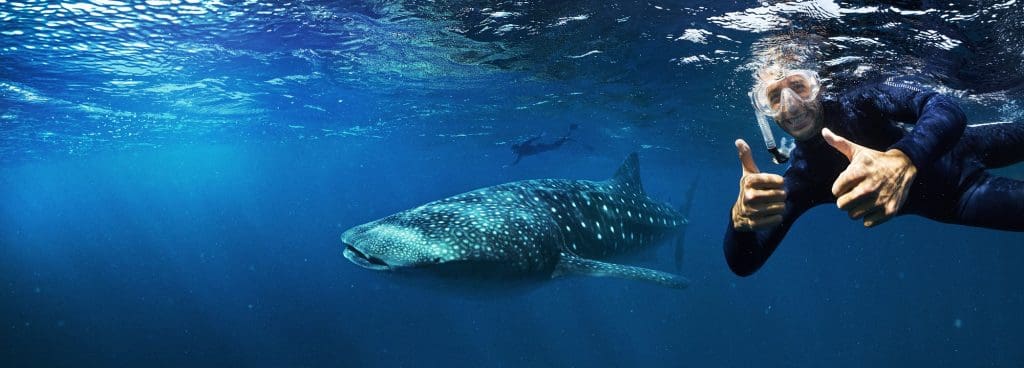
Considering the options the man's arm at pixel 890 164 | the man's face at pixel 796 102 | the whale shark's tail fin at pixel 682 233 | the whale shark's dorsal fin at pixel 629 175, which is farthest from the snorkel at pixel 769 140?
the whale shark's tail fin at pixel 682 233

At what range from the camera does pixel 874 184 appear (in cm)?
213

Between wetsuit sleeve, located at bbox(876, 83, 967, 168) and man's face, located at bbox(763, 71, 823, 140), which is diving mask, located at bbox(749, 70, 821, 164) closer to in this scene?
man's face, located at bbox(763, 71, 823, 140)

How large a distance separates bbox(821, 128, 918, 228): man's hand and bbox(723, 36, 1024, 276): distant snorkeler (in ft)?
1.02

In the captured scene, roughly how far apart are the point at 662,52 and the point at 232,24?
28.2 feet

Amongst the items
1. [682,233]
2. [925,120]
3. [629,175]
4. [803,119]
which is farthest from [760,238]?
[682,233]

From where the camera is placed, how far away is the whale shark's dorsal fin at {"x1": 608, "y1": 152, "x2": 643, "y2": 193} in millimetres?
8969

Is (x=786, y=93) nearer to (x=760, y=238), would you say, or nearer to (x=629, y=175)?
(x=760, y=238)

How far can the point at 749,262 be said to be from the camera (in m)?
3.44

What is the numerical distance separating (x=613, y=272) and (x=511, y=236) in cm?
113

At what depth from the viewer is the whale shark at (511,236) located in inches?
196

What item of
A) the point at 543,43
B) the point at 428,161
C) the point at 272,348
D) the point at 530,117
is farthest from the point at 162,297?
the point at 543,43

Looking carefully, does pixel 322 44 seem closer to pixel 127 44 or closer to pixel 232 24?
pixel 232 24

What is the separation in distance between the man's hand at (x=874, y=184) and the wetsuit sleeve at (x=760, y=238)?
1.01 m

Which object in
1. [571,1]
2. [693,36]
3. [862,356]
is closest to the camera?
[571,1]
